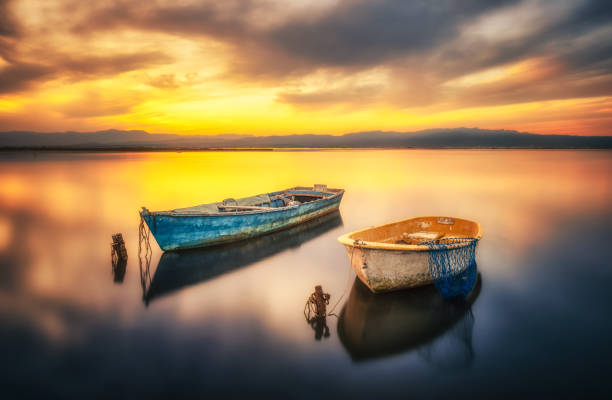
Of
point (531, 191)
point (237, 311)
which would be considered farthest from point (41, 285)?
point (531, 191)

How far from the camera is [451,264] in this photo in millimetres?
8680

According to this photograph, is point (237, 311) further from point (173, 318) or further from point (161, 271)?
point (161, 271)

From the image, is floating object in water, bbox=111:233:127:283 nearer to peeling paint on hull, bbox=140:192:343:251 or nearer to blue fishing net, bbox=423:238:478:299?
peeling paint on hull, bbox=140:192:343:251

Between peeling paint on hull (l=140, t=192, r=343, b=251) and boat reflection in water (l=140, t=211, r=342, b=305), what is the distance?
0.36 metres

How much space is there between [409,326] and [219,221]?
8.28 meters

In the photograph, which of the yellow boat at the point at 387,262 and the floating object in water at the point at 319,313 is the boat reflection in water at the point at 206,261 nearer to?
the floating object in water at the point at 319,313

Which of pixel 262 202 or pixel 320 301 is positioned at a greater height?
pixel 262 202

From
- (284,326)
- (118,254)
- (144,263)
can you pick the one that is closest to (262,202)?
(144,263)

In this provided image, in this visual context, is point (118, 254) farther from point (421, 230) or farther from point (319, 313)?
point (421, 230)

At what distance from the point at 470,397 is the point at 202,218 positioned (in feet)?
33.3

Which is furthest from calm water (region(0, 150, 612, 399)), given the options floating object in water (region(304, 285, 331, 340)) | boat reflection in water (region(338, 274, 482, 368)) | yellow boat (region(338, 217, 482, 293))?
A: yellow boat (region(338, 217, 482, 293))

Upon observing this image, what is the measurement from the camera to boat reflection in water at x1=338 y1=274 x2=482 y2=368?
23.3 feet

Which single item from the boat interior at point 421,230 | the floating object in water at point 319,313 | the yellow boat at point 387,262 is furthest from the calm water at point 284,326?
the boat interior at point 421,230

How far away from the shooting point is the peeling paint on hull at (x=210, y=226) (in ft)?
39.2
